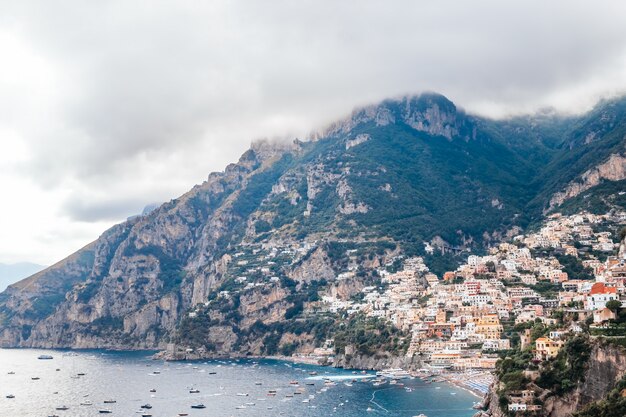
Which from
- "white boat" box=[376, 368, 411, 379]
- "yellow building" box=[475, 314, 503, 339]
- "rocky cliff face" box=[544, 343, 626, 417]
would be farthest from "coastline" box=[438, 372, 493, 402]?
"rocky cliff face" box=[544, 343, 626, 417]

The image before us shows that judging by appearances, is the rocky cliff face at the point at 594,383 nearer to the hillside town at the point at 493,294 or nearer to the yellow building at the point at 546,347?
the yellow building at the point at 546,347

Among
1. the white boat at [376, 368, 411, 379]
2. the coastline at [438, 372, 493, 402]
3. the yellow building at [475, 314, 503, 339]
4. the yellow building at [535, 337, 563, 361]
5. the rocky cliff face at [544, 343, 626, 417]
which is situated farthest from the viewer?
the yellow building at [475, 314, 503, 339]

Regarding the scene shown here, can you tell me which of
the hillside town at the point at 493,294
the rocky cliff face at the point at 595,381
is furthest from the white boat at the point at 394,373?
the rocky cliff face at the point at 595,381

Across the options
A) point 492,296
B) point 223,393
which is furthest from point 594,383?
point 492,296

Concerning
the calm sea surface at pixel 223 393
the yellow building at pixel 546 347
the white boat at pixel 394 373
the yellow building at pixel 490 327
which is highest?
the yellow building at pixel 490 327

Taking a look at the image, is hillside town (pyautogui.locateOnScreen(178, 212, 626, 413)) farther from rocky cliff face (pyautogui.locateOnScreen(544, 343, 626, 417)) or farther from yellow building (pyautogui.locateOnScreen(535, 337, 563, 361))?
rocky cliff face (pyautogui.locateOnScreen(544, 343, 626, 417))

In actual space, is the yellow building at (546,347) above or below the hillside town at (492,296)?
below

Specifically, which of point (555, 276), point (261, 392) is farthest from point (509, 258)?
point (261, 392)

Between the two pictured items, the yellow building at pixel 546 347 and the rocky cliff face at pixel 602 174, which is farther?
the rocky cliff face at pixel 602 174

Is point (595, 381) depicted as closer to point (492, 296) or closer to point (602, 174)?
point (492, 296)
